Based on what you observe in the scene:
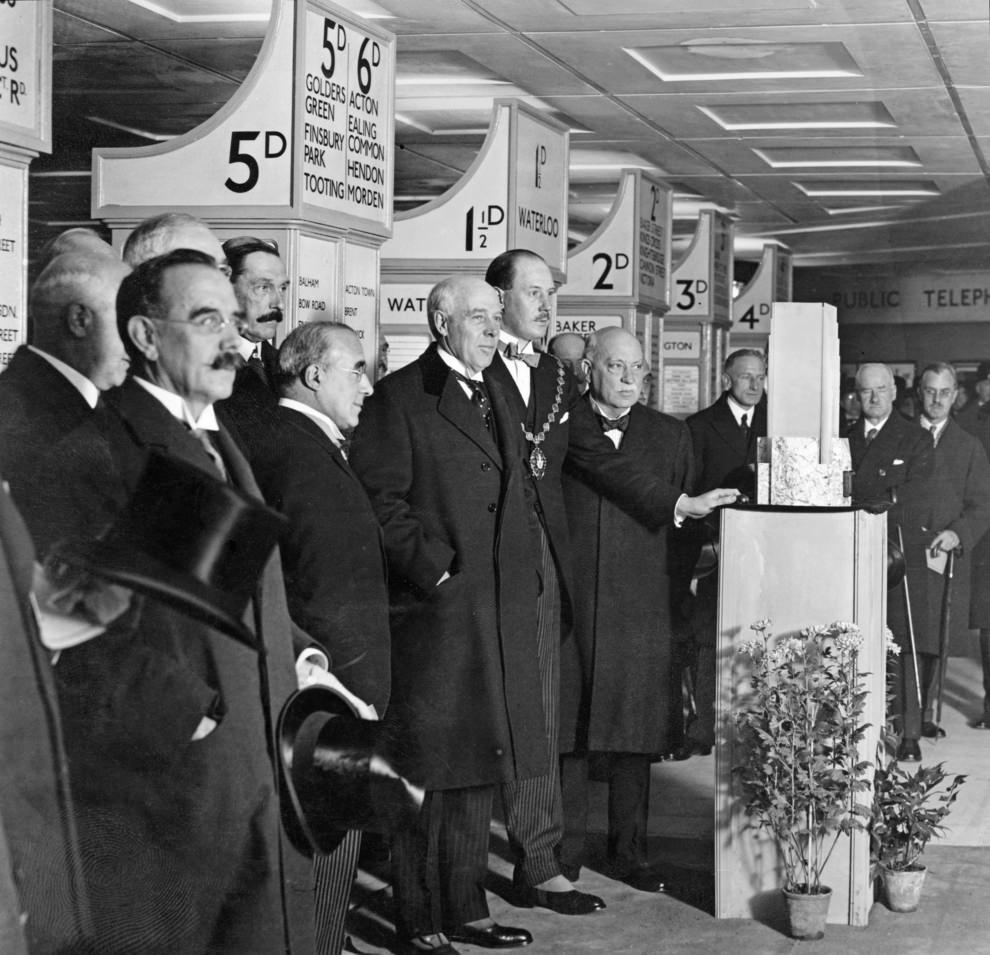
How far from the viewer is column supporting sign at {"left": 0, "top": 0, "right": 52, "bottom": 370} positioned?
1978 mm

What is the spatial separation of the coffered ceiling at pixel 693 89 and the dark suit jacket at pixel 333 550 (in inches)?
65.1

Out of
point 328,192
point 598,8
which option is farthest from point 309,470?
point 598,8

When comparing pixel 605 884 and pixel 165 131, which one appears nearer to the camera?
pixel 605 884

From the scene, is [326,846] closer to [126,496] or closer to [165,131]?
[126,496]

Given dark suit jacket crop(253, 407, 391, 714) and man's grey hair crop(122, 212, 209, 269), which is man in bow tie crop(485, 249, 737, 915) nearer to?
dark suit jacket crop(253, 407, 391, 714)

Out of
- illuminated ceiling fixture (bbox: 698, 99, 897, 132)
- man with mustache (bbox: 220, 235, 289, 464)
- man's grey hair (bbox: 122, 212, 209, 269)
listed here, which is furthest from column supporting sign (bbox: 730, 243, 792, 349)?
man's grey hair (bbox: 122, 212, 209, 269)

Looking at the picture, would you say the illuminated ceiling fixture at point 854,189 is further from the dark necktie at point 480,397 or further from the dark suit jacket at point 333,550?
the dark suit jacket at point 333,550

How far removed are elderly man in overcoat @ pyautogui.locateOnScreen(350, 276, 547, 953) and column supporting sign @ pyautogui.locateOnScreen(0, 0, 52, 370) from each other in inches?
38.9

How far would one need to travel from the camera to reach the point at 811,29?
13.3ft

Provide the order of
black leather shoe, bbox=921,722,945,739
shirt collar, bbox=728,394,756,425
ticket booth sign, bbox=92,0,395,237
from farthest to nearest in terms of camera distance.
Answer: black leather shoe, bbox=921,722,945,739 < shirt collar, bbox=728,394,756,425 < ticket booth sign, bbox=92,0,395,237

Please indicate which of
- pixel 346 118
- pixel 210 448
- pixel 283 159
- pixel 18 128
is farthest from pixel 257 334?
pixel 346 118

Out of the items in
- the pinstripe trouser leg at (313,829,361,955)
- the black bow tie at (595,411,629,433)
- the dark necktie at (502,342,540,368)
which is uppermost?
the dark necktie at (502,342,540,368)

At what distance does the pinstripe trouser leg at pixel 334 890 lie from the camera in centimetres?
216

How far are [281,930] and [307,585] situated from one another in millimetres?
487
